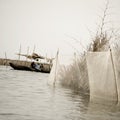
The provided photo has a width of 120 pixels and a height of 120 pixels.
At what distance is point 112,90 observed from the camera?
8.04m

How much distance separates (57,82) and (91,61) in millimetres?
5668

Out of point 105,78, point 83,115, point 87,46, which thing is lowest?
point 83,115

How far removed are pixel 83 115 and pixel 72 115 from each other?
0.72 feet

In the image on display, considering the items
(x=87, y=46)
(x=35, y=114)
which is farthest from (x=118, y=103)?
(x=87, y=46)

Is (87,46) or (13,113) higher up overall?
(87,46)

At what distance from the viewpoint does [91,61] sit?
8.31m


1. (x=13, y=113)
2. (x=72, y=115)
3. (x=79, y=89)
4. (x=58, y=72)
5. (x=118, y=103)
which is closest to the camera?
(x=13, y=113)

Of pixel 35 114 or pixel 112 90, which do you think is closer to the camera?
pixel 35 114

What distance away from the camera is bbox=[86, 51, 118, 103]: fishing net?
7.97 meters

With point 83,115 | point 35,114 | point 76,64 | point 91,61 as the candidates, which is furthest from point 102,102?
point 76,64

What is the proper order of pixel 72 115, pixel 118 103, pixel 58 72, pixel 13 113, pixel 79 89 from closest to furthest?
pixel 13 113
pixel 72 115
pixel 118 103
pixel 79 89
pixel 58 72

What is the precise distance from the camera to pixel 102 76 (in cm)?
807

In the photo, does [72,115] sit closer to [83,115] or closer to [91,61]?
[83,115]

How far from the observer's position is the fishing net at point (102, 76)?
314 inches
